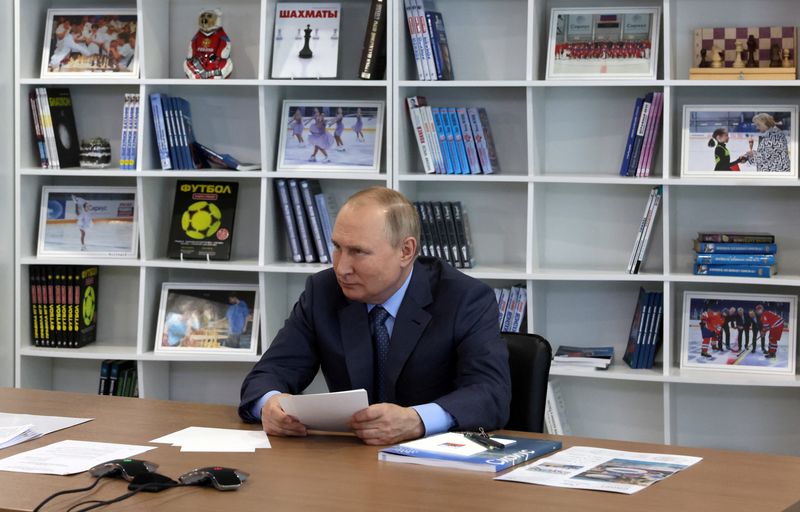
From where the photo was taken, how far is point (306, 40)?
14.3 feet

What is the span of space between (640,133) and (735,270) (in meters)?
0.62

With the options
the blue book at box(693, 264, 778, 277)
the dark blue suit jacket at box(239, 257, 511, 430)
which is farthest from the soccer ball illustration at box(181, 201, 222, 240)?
the blue book at box(693, 264, 778, 277)

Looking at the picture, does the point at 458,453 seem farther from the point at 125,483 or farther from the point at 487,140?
the point at 487,140

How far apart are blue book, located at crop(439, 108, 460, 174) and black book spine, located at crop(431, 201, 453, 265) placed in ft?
0.53

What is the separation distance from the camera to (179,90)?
464cm

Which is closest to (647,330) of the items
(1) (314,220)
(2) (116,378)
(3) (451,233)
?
(3) (451,233)

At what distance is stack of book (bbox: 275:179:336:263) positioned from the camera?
14.3ft

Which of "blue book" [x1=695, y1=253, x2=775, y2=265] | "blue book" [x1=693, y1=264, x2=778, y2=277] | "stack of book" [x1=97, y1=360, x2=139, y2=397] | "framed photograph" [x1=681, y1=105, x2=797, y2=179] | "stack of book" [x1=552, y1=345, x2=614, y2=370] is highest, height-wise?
"framed photograph" [x1=681, y1=105, x2=797, y2=179]

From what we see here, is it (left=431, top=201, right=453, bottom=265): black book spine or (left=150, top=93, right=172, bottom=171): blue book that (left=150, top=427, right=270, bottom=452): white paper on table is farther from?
(left=150, top=93, right=172, bottom=171): blue book

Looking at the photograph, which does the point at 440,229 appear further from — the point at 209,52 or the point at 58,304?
the point at 58,304

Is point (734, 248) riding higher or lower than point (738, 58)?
lower

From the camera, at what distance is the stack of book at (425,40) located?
13.7 feet

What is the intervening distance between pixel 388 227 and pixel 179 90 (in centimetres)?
229

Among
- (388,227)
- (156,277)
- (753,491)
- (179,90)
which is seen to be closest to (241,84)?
(179,90)
